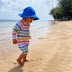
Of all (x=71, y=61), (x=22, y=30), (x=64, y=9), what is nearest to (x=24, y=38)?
(x=22, y=30)

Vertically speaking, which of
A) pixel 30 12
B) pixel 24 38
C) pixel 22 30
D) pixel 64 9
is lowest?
pixel 24 38

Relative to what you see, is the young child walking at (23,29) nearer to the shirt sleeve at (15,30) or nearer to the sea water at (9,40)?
the shirt sleeve at (15,30)

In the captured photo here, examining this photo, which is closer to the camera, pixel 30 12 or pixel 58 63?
pixel 30 12

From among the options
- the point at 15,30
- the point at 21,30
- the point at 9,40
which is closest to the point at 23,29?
the point at 21,30

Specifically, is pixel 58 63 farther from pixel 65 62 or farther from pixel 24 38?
pixel 24 38

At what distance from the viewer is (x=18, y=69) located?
7.47 ft

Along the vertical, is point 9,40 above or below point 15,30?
below

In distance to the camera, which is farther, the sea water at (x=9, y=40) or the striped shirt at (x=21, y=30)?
the sea water at (x=9, y=40)

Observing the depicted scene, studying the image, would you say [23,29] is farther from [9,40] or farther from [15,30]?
[9,40]

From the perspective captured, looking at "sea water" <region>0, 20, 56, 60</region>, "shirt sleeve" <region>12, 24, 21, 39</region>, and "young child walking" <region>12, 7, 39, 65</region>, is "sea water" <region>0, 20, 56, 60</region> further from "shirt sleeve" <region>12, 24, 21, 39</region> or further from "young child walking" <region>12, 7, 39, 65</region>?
"shirt sleeve" <region>12, 24, 21, 39</region>

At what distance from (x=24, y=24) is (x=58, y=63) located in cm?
123

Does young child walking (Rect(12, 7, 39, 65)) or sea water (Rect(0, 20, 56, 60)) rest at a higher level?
young child walking (Rect(12, 7, 39, 65))

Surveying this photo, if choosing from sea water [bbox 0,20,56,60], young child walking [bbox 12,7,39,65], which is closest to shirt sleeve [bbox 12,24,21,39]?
young child walking [bbox 12,7,39,65]

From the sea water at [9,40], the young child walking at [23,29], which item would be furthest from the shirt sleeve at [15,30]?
the sea water at [9,40]
